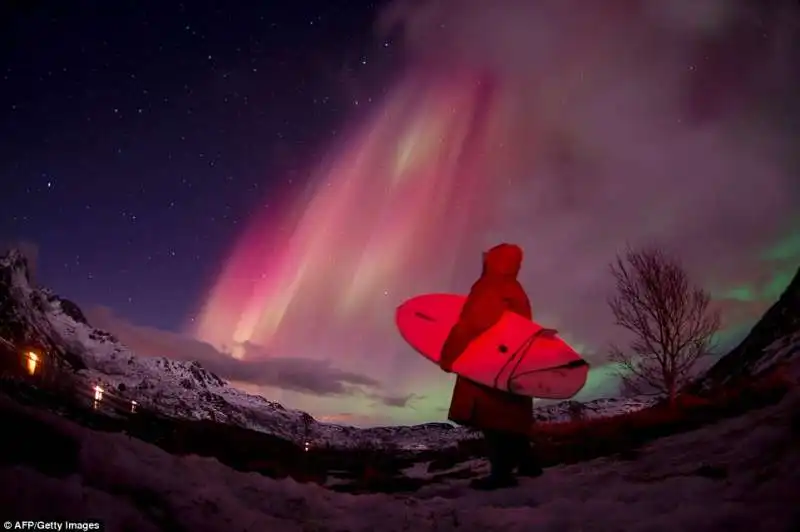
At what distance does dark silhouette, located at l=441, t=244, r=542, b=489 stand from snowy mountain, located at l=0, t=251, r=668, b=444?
352 millimetres

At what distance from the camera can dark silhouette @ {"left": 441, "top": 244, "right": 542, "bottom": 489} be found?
4227 mm

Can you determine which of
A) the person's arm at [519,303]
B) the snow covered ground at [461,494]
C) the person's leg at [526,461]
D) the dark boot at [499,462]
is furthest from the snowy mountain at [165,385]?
the person's arm at [519,303]

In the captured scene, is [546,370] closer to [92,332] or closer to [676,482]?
[676,482]

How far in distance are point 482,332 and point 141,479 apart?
2.57 meters

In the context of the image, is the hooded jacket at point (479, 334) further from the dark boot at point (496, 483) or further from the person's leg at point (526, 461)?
the dark boot at point (496, 483)

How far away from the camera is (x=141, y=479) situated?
11.9ft

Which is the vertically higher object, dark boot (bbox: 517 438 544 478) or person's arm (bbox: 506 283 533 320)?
person's arm (bbox: 506 283 533 320)

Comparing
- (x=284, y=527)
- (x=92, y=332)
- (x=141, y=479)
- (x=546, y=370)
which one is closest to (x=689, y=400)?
(x=546, y=370)

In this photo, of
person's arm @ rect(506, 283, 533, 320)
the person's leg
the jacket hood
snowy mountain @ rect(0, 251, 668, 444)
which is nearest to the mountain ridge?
snowy mountain @ rect(0, 251, 668, 444)

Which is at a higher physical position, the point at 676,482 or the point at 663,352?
the point at 663,352

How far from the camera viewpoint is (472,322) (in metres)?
4.26

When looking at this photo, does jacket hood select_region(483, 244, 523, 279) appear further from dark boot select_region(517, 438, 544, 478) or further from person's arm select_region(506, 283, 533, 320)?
dark boot select_region(517, 438, 544, 478)

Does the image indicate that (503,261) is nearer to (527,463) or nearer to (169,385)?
(527,463)

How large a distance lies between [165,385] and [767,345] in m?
5.25
